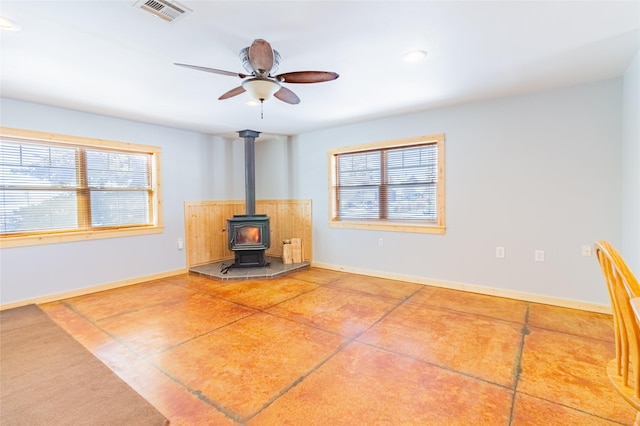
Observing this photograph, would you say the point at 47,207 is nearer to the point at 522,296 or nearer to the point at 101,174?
the point at 101,174

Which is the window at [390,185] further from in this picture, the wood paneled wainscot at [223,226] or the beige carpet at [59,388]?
the beige carpet at [59,388]

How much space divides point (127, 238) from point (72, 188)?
3.17 ft

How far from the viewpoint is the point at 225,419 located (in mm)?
1700

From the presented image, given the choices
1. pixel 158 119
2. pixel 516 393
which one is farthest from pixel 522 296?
pixel 158 119

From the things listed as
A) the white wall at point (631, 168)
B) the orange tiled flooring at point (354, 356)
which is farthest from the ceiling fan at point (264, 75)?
the white wall at point (631, 168)

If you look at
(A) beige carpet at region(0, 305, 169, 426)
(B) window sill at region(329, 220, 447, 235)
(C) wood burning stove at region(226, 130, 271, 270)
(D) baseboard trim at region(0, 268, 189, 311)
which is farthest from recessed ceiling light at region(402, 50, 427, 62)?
(D) baseboard trim at region(0, 268, 189, 311)

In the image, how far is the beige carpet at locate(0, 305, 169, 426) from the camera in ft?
5.67

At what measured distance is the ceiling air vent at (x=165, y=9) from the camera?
1.82 m

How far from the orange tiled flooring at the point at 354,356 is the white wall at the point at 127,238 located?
1.27ft

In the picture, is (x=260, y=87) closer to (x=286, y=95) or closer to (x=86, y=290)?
(x=286, y=95)

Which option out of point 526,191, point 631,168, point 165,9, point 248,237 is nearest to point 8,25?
point 165,9

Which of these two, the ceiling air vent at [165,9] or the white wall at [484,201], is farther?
the white wall at [484,201]

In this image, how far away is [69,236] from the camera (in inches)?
155

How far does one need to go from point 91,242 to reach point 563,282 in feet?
19.6
